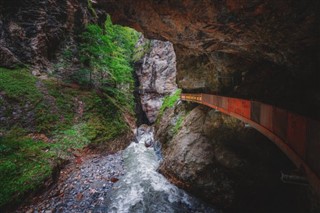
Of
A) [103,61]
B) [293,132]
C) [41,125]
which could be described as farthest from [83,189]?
[103,61]

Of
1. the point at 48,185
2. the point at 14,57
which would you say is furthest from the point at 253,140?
the point at 14,57

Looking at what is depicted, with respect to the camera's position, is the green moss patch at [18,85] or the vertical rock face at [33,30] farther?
the vertical rock face at [33,30]

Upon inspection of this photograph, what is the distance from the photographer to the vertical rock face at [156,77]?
848 inches

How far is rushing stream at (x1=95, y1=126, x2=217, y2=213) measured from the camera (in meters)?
6.43

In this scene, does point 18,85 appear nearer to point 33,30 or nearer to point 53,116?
point 53,116

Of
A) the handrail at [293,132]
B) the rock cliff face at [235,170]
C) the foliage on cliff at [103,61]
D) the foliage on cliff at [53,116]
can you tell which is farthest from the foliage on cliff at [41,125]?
the handrail at [293,132]

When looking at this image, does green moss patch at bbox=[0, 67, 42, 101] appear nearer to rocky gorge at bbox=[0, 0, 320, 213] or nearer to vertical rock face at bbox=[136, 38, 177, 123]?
rocky gorge at bbox=[0, 0, 320, 213]

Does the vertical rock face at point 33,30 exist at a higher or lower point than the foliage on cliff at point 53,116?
higher

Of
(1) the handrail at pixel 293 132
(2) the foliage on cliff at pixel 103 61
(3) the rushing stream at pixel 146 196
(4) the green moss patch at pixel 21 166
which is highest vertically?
(2) the foliage on cliff at pixel 103 61

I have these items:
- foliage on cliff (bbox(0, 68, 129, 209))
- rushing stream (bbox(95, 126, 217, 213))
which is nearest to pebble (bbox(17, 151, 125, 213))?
rushing stream (bbox(95, 126, 217, 213))

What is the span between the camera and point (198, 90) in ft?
31.0

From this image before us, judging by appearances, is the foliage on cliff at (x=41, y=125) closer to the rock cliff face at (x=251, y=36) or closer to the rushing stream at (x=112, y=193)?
the rushing stream at (x=112, y=193)

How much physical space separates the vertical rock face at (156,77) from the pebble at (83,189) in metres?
13.2

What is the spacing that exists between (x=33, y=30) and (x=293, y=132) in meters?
16.4
